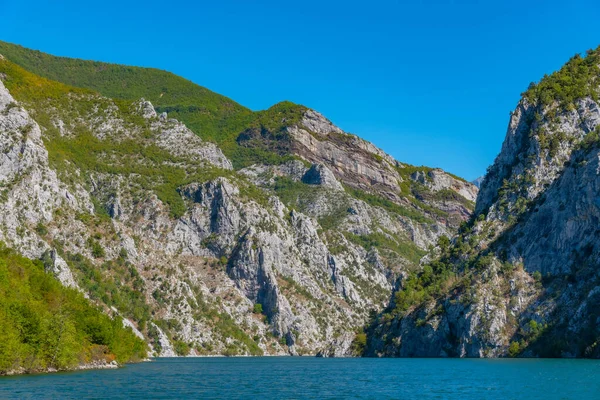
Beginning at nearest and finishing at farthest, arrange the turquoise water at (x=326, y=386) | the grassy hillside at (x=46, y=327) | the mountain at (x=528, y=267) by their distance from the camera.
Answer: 1. the turquoise water at (x=326, y=386)
2. the grassy hillside at (x=46, y=327)
3. the mountain at (x=528, y=267)

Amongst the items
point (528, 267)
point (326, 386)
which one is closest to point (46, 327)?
point (326, 386)

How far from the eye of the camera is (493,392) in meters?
68.2

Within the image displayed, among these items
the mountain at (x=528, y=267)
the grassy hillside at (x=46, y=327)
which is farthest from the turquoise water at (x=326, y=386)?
the mountain at (x=528, y=267)

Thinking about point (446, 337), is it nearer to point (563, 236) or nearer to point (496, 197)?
point (563, 236)

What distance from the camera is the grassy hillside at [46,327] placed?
82125mm

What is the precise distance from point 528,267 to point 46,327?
114 metres

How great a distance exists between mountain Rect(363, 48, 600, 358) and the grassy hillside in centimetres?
7510

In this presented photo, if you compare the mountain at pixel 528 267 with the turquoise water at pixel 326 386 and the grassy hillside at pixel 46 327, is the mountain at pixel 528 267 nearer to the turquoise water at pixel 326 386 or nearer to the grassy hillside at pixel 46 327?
the turquoise water at pixel 326 386

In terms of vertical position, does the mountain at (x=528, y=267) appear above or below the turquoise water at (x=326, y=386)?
above

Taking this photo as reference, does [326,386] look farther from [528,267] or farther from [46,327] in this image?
[528,267]

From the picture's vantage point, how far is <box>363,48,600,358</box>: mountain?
5684 inches

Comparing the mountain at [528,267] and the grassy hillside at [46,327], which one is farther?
the mountain at [528,267]

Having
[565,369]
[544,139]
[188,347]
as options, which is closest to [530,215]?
[544,139]

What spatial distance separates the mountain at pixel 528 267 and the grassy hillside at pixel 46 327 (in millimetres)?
75102
